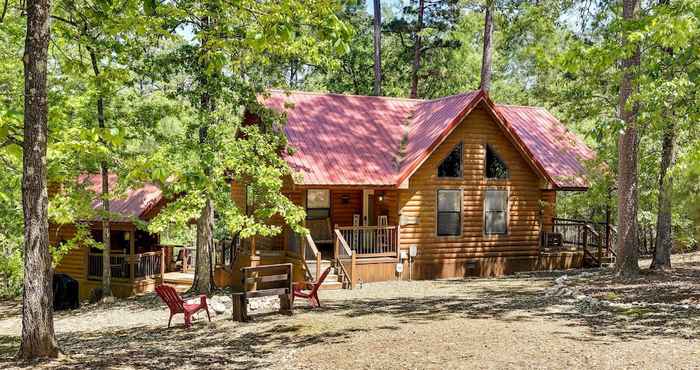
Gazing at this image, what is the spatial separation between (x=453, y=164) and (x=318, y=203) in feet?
15.9

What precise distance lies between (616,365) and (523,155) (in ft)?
45.9

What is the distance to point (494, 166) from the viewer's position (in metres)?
22.2

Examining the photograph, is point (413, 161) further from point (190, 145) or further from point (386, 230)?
point (190, 145)

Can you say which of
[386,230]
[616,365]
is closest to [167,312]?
[386,230]

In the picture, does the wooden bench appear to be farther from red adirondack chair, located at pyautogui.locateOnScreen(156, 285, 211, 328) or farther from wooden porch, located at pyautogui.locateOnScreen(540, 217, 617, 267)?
wooden porch, located at pyautogui.locateOnScreen(540, 217, 617, 267)

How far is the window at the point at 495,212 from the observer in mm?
22062

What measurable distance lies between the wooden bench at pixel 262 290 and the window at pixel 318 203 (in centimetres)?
701

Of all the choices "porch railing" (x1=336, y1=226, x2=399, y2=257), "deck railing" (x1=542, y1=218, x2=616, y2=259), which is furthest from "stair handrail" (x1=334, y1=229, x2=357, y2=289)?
"deck railing" (x1=542, y1=218, x2=616, y2=259)

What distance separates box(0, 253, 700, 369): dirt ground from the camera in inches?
357

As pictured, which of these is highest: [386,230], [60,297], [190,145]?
[190,145]

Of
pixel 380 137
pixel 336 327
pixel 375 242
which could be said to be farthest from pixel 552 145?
pixel 336 327

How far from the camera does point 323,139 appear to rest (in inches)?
861

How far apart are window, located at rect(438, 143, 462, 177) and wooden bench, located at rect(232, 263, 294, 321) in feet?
27.8

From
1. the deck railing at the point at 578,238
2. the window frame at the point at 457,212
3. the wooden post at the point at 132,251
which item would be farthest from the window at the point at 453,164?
the wooden post at the point at 132,251
